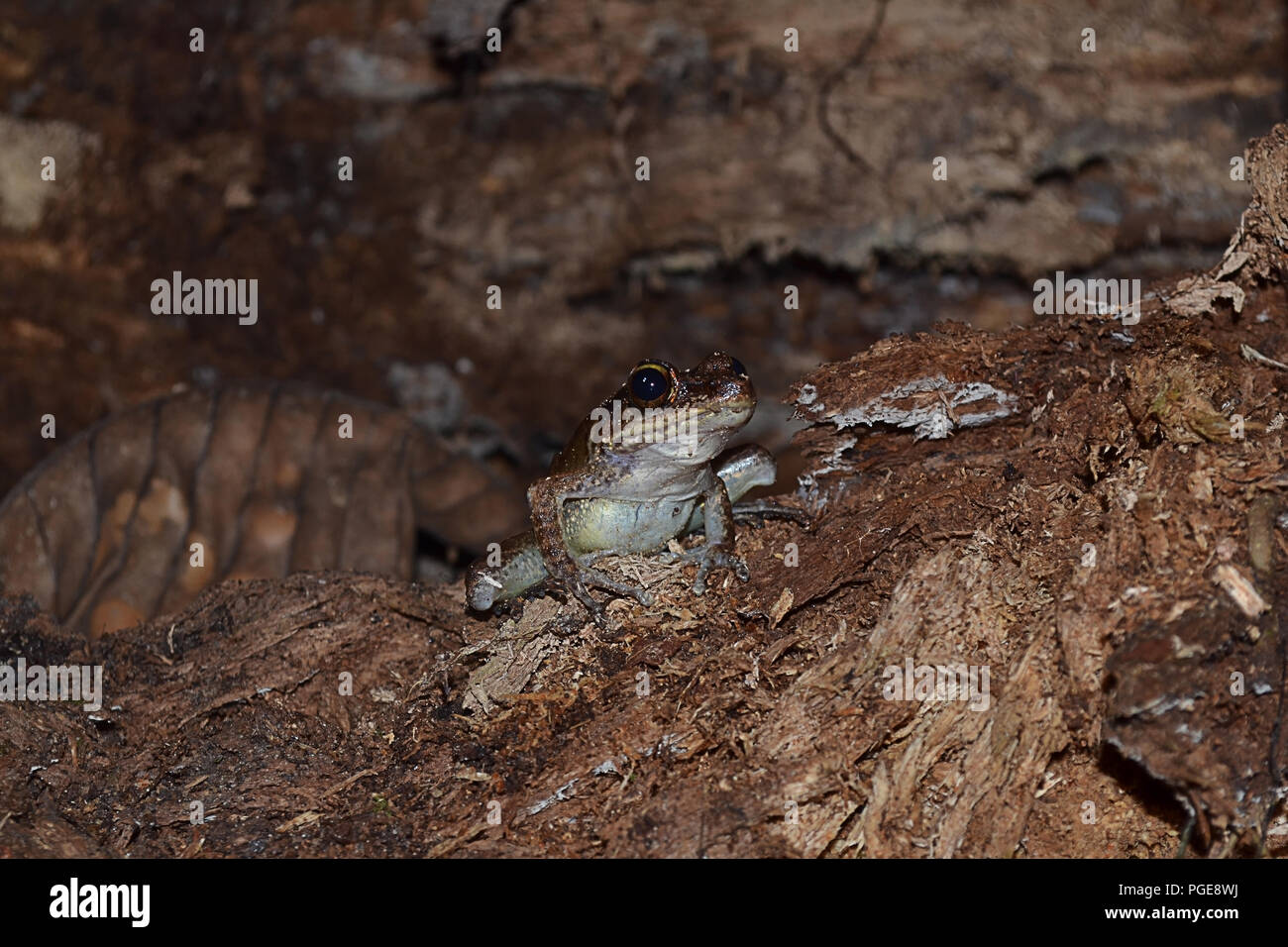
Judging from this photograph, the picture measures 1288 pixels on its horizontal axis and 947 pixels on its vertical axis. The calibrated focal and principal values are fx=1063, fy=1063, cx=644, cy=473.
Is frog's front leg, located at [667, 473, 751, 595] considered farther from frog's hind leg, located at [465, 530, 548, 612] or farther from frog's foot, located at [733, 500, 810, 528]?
frog's hind leg, located at [465, 530, 548, 612]

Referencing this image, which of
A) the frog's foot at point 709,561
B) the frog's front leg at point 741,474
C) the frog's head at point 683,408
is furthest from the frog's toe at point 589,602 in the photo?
the frog's front leg at point 741,474

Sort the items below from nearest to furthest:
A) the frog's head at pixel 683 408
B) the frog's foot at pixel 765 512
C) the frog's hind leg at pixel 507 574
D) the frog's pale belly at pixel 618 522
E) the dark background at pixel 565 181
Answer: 1. the frog's head at pixel 683 408
2. the frog's foot at pixel 765 512
3. the frog's hind leg at pixel 507 574
4. the frog's pale belly at pixel 618 522
5. the dark background at pixel 565 181

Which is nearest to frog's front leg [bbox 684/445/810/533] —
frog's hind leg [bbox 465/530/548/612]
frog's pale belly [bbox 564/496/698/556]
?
frog's pale belly [bbox 564/496/698/556]

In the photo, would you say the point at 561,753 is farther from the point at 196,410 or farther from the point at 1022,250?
the point at 1022,250

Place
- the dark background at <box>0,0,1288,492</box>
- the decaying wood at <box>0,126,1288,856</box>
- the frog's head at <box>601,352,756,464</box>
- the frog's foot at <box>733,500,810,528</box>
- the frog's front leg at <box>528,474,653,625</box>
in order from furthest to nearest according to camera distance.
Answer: the dark background at <box>0,0,1288,492</box> < the frog's foot at <box>733,500,810,528</box> < the frog's head at <box>601,352,756,464</box> < the frog's front leg at <box>528,474,653,625</box> < the decaying wood at <box>0,126,1288,856</box>

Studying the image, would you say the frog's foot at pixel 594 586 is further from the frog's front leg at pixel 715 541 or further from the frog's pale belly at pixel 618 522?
the frog's pale belly at pixel 618 522
